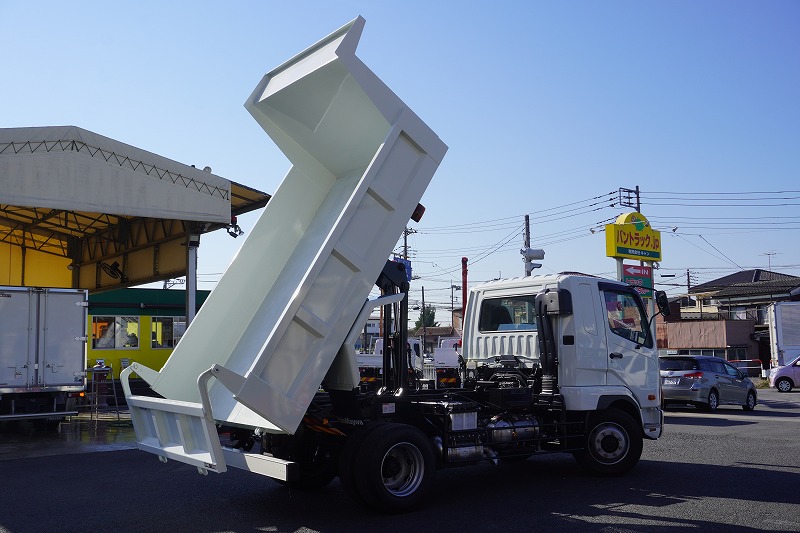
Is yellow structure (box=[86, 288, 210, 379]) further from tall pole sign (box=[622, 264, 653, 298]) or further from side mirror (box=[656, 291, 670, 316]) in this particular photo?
side mirror (box=[656, 291, 670, 316])

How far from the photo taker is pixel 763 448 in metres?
12.1

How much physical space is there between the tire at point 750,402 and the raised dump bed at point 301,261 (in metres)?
17.1

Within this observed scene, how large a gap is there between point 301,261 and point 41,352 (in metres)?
9.78

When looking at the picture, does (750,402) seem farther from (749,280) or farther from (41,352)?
(749,280)

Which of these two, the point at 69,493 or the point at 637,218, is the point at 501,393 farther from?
the point at 637,218

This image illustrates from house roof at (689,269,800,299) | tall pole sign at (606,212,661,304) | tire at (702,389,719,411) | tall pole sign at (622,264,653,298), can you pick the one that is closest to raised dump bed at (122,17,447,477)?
tire at (702,389,719,411)

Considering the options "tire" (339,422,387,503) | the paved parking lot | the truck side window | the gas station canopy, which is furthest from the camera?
the gas station canopy

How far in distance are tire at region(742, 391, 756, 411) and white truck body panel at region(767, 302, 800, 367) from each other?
62.0 feet

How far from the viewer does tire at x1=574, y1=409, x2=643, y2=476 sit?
933cm

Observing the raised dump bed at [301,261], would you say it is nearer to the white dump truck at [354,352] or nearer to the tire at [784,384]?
the white dump truck at [354,352]

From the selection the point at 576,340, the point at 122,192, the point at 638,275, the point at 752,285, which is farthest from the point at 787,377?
the point at 752,285

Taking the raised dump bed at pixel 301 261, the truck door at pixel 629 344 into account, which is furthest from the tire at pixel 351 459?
the truck door at pixel 629 344

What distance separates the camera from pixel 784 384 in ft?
104

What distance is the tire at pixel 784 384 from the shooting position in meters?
31.4
